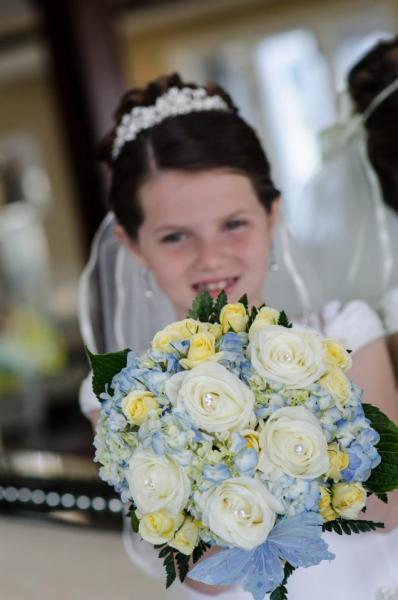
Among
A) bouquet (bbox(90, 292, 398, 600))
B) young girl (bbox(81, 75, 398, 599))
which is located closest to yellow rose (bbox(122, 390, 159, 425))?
bouquet (bbox(90, 292, 398, 600))

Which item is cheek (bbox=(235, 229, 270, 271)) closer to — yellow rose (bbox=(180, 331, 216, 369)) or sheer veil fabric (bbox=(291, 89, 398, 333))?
sheer veil fabric (bbox=(291, 89, 398, 333))

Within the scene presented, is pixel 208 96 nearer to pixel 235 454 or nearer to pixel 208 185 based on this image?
pixel 208 185

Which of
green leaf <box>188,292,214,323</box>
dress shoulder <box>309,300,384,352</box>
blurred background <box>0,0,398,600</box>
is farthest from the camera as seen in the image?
blurred background <box>0,0,398,600</box>

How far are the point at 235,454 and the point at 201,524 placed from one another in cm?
12

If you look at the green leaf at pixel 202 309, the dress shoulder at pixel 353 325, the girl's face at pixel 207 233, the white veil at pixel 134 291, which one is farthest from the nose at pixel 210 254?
the green leaf at pixel 202 309

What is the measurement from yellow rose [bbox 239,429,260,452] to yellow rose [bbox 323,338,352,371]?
14 centimetres

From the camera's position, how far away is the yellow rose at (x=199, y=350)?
42.1 inches

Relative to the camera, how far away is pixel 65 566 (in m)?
1.92

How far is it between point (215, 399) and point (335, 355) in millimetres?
197

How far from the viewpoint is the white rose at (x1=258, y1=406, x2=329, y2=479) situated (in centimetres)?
100

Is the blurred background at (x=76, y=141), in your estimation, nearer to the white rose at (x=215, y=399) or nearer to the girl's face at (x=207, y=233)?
the girl's face at (x=207, y=233)

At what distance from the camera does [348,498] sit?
1076mm

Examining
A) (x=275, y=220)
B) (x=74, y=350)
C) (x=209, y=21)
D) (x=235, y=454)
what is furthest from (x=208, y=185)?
(x=209, y=21)

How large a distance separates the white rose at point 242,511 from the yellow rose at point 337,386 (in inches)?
6.1
